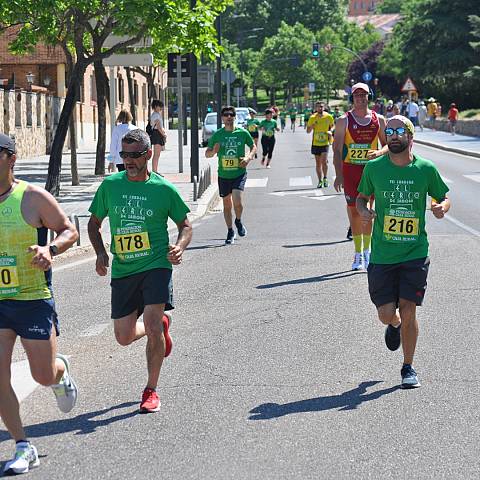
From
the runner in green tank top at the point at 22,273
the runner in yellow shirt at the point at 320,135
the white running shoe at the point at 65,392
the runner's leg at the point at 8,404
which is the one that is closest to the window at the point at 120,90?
the runner in yellow shirt at the point at 320,135

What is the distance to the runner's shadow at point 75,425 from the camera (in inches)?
257

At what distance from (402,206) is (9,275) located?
→ 9.59ft

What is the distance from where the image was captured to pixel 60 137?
23.1 m

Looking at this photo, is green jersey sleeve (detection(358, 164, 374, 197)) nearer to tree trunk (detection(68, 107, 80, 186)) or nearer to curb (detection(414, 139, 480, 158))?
tree trunk (detection(68, 107, 80, 186))

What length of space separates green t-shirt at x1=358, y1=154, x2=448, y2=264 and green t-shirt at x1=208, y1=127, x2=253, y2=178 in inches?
318

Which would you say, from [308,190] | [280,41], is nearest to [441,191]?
[308,190]

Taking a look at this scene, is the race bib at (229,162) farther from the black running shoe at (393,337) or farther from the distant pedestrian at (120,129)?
the black running shoe at (393,337)

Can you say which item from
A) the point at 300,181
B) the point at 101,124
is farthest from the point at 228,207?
the point at 101,124

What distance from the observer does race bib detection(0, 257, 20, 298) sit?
6.00 meters

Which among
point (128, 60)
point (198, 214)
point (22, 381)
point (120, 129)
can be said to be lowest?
point (198, 214)

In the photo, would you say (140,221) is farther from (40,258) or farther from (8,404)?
(8,404)

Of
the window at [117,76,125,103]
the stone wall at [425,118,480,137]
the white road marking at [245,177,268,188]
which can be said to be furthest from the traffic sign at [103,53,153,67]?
the window at [117,76,125,103]

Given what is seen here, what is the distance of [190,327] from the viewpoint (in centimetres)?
992

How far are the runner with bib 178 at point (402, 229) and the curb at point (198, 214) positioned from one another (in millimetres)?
7589
